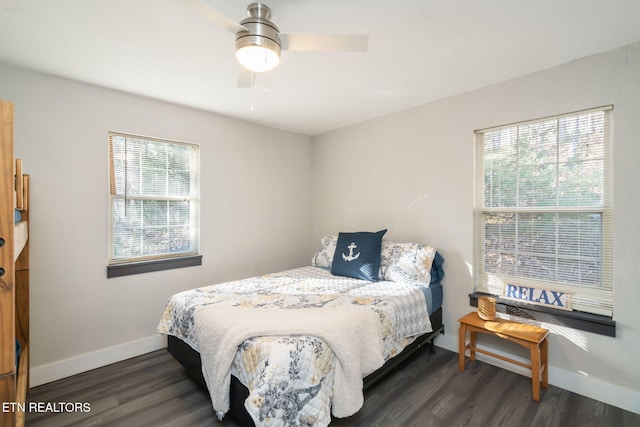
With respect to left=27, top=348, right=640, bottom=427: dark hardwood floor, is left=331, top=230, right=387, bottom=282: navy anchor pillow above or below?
above

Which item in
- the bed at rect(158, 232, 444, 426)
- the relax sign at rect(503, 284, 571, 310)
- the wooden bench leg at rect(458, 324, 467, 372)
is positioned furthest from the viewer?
the wooden bench leg at rect(458, 324, 467, 372)

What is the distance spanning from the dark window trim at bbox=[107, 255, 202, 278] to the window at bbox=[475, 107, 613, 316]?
2882 millimetres

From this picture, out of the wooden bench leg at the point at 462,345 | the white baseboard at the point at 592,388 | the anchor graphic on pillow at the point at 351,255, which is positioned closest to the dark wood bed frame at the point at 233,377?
the wooden bench leg at the point at 462,345

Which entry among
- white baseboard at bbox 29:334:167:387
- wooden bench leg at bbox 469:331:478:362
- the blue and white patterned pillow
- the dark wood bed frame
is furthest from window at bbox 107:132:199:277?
wooden bench leg at bbox 469:331:478:362

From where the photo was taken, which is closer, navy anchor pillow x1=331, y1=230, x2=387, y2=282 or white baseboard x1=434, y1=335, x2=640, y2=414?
white baseboard x1=434, y1=335, x2=640, y2=414

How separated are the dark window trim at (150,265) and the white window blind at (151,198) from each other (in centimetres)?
8

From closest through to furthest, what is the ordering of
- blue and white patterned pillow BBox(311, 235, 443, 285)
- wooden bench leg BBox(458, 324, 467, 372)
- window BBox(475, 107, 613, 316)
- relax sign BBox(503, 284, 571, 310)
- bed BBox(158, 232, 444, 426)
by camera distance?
bed BBox(158, 232, 444, 426) → window BBox(475, 107, 613, 316) → relax sign BBox(503, 284, 571, 310) → wooden bench leg BBox(458, 324, 467, 372) → blue and white patterned pillow BBox(311, 235, 443, 285)

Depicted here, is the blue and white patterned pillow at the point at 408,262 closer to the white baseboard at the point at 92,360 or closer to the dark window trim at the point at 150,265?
the dark window trim at the point at 150,265

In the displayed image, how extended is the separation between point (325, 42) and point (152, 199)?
7.88 ft

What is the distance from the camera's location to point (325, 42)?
1450 millimetres

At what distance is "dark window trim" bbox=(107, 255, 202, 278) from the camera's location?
8.85 feet

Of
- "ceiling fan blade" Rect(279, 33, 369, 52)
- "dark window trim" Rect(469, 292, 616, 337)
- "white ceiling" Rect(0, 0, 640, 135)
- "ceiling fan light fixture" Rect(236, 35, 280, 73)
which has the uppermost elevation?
"white ceiling" Rect(0, 0, 640, 135)

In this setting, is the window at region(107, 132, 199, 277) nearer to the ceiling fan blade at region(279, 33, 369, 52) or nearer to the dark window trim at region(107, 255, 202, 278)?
the dark window trim at region(107, 255, 202, 278)

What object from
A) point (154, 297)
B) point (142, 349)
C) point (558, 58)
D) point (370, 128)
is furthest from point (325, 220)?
point (558, 58)
